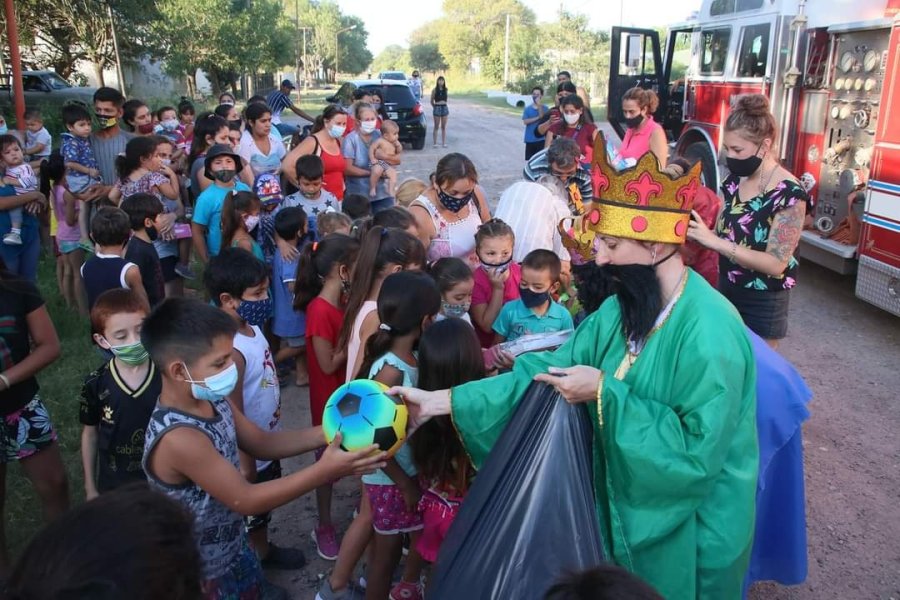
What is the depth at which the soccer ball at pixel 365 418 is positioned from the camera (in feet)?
7.54

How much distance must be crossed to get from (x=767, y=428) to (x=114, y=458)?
2.48 m

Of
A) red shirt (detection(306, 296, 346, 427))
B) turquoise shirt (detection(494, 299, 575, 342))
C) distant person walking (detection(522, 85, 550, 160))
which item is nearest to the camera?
red shirt (detection(306, 296, 346, 427))

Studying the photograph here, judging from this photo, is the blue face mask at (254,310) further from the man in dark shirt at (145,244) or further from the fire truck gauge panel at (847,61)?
the fire truck gauge panel at (847,61)

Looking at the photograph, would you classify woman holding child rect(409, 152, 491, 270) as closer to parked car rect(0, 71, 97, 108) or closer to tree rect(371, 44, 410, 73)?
parked car rect(0, 71, 97, 108)

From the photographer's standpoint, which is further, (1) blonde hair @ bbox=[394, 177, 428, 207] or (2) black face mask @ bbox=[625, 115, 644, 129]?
(2) black face mask @ bbox=[625, 115, 644, 129]

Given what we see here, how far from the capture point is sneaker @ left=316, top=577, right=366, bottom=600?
314cm

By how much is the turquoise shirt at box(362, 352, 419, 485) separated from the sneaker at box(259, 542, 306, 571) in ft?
3.07

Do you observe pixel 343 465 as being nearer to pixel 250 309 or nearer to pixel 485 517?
pixel 485 517

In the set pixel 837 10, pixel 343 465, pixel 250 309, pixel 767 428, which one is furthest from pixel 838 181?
pixel 343 465

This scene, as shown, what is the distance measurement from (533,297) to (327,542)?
1.69 m

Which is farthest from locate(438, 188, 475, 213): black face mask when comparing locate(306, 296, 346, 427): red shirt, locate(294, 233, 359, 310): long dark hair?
locate(306, 296, 346, 427): red shirt

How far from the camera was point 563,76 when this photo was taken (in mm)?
12188

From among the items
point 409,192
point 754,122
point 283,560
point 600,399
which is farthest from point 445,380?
point 409,192

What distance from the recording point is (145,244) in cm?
447
